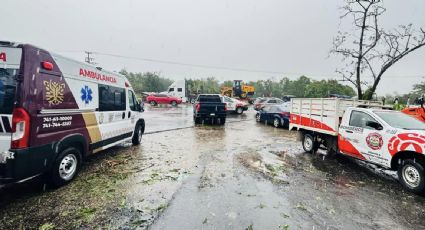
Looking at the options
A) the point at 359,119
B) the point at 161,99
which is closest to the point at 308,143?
the point at 359,119

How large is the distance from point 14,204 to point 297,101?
892cm

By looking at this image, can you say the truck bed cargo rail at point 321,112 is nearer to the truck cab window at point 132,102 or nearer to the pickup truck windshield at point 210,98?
the truck cab window at point 132,102

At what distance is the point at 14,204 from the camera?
13.4 feet

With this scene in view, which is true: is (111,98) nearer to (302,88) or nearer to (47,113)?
(47,113)

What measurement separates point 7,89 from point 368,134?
25.4ft

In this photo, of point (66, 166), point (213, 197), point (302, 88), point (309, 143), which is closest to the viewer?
point (213, 197)

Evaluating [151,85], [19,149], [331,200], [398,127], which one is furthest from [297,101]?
[151,85]

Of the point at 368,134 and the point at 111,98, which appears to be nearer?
the point at 368,134

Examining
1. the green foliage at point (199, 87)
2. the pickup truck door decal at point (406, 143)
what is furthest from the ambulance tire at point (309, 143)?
the green foliage at point (199, 87)

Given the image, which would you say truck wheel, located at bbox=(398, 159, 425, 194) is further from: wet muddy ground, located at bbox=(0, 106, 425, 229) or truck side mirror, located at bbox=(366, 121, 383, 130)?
truck side mirror, located at bbox=(366, 121, 383, 130)

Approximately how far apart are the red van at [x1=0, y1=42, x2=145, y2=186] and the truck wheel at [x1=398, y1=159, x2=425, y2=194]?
7170mm

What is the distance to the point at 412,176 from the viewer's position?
5426 mm

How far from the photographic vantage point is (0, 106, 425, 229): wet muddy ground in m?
3.77

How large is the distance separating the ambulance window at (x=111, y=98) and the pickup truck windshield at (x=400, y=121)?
720 cm
